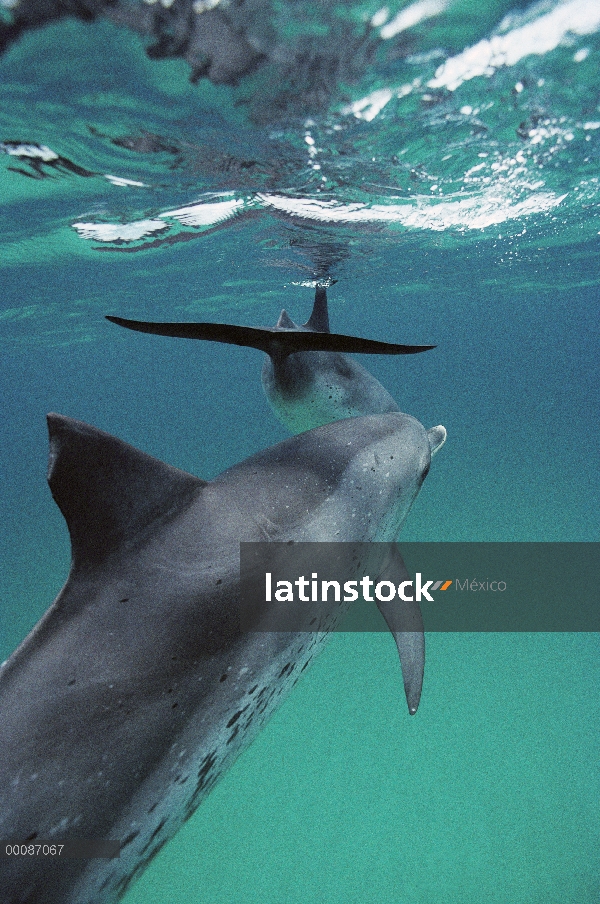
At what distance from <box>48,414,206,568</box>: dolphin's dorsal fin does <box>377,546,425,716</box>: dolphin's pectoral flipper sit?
2651mm

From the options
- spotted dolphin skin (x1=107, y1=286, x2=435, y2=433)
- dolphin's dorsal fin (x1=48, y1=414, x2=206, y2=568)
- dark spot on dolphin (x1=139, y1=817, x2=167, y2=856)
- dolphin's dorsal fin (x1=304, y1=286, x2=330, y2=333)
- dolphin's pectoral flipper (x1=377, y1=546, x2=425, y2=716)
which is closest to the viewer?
dolphin's dorsal fin (x1=48, y1=414, x2=206, y2=568)

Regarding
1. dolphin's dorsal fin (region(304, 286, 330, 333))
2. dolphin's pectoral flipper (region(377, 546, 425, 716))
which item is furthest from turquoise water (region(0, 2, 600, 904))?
dolphin's pectoral flipper (region(377, 546, 425, 716))

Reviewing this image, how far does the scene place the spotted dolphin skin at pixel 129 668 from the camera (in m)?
2.23

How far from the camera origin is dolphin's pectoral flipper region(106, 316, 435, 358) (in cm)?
389

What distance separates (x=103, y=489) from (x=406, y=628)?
3.28 metres

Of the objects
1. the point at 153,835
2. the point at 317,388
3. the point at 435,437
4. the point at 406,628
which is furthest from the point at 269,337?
the point at 153,835

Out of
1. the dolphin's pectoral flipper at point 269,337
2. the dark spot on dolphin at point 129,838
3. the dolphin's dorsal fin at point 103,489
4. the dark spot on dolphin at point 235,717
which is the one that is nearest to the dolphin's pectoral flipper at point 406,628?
the dark spot on dolphin at point 235,717

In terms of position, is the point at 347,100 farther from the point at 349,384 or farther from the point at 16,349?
the point at 16,349

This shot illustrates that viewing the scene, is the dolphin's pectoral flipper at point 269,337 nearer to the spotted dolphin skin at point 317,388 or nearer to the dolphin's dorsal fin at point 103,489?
the spotted dolphin skin at point 317,388

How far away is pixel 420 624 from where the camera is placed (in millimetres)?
4859

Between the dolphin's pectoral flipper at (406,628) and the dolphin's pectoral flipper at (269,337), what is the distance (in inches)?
78.6

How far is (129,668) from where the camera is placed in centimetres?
248

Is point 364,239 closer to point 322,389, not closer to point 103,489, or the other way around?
point 322,389

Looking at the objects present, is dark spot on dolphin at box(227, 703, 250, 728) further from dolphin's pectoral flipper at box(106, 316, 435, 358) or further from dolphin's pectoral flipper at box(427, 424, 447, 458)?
dolphin's pectoral flipper at box(427, 424, 447, 458)
